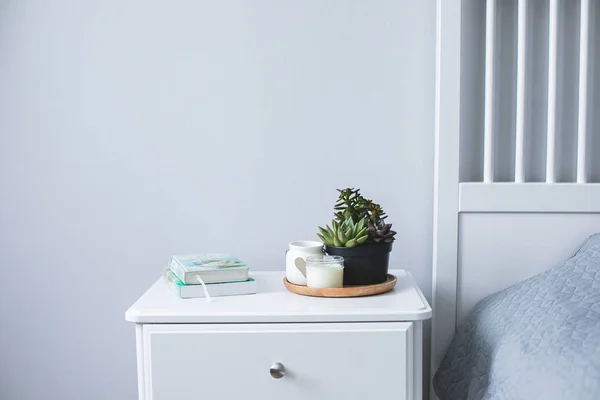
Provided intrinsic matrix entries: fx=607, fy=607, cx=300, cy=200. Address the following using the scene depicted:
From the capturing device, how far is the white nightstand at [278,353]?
1.02 metres

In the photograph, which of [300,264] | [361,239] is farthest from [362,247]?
[300,264]

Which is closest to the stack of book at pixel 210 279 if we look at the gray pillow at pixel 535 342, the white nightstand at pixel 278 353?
the white nightstand at pixel 278 353

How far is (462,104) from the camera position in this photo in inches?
53.7

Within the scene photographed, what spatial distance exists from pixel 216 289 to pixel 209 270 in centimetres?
4

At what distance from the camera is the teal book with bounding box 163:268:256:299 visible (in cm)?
112

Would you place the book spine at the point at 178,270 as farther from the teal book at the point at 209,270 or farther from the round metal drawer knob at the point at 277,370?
the round metal drawer knob at the point at 277,370

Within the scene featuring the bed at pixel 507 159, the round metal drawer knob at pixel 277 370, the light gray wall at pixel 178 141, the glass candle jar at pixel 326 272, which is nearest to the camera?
the round metal drawer knob at pixel 277 370

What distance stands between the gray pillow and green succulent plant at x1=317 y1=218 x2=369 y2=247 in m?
0.28

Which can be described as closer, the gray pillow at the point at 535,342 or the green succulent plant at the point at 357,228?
the gray pillow at the point at 535,342

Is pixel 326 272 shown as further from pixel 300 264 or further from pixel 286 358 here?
pixel 286 358

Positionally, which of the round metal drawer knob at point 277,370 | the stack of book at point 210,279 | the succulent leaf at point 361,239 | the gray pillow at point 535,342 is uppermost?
the succulent leaf at point 361,239

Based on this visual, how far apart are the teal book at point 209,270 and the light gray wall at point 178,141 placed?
24 cm

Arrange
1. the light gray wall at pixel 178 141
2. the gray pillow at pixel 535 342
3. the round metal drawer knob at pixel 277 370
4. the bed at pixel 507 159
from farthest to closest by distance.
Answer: the light gray wall at pixel 178 141 → the bed at pixel 507 159 → the round metal drawer knob at pixel 277 370 → the gray pillow at pixel 535 342

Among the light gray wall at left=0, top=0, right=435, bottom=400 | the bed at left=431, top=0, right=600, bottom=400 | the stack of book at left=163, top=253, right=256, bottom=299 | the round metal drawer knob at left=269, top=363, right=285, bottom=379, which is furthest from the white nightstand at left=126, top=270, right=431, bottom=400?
the light gray wall at left=0, top=0, right=435, bottom=400
